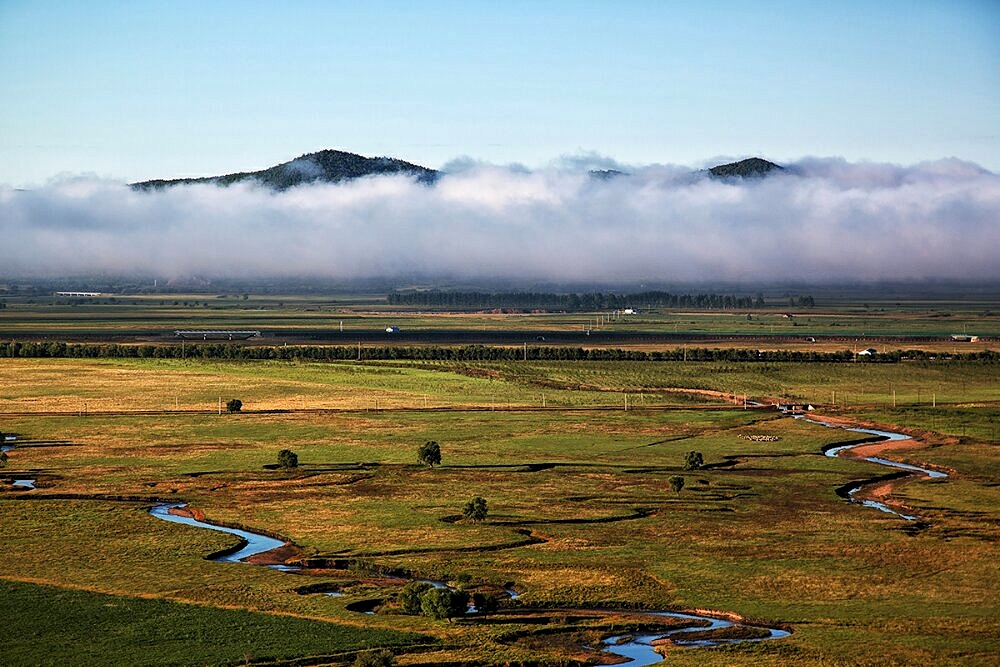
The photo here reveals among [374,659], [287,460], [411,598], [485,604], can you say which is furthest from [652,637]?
[287,460]

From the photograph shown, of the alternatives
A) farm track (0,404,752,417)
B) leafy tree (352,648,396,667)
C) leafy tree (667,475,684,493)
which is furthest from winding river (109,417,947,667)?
farm track (0,404,752,417)

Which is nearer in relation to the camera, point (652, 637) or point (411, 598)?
point (652, 637)

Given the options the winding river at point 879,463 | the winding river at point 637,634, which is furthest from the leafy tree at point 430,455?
the winding river at point 879,463

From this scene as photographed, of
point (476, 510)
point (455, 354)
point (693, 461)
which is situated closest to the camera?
point (476, 510)

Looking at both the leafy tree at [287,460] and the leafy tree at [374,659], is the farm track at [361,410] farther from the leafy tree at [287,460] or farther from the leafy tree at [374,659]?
the leafy tree at [374,659]

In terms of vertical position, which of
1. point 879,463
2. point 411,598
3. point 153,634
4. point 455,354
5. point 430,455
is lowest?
point 879,463

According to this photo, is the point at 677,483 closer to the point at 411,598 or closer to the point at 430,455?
the point at 430,455

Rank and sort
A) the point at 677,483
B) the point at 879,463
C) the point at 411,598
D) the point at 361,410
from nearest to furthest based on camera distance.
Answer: the point at 411,598 → the point at 677,483 → the point at 879,463 → the point at 361,410
